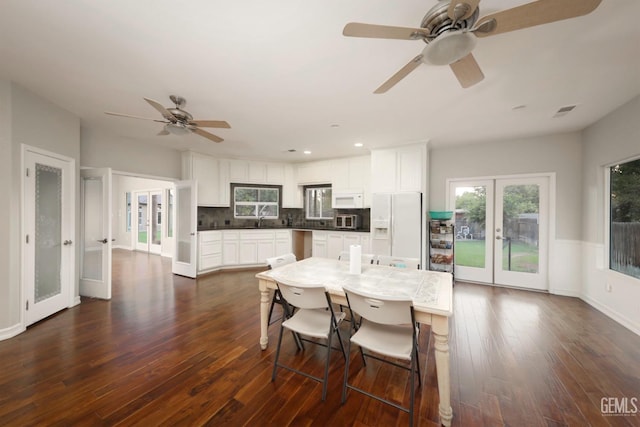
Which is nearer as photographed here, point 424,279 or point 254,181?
point 424,279

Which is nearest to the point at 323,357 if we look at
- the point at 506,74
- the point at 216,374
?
the point at 216,374

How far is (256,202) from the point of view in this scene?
6.17 m

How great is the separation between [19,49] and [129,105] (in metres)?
0.96

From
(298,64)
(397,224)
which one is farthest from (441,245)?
(298,64)

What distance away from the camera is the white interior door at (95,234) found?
361cm

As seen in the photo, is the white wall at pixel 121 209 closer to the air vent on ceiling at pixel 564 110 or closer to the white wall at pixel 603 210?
the air vent on ceiling at pixel 564 110

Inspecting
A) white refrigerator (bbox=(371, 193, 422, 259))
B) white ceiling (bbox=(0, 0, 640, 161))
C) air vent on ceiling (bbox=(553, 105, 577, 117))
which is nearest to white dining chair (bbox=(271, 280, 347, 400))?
white ceiling (bbox=(0, 0, 640, 161))

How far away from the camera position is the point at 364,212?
221 inches

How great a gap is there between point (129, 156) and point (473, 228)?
21.1 feet

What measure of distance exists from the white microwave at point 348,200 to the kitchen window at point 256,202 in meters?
1.72

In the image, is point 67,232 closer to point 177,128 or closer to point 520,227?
point 177,128

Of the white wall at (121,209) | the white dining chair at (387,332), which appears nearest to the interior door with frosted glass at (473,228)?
the white dining chair at (387,332)

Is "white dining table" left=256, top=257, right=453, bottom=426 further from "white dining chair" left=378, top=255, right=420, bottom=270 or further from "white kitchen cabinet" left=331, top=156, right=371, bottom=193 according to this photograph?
"white kitchen cabinet" left=331, top=156, right=371, bottom=193

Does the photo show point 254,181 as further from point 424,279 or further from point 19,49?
point 424,279
